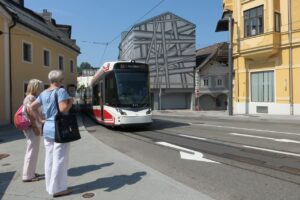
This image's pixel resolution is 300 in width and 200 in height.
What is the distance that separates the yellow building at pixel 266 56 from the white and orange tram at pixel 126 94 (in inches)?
591

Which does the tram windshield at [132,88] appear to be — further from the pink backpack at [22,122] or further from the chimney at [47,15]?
the chimney at [47,15]

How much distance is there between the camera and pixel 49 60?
94.2ft

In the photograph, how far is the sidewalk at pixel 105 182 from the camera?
5559mm

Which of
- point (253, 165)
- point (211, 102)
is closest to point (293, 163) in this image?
point (253, 165)

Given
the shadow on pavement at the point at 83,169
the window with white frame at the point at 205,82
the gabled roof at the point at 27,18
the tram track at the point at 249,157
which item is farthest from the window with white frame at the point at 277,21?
the window with white frame at the point at 205,82

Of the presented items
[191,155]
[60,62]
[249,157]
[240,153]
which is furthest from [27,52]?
[249,157]

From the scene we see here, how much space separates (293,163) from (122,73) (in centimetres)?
937

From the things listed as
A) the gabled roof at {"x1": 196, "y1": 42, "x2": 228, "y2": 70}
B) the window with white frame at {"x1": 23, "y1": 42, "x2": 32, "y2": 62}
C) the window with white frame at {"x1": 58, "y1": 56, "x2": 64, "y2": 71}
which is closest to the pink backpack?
the window with white frame at {"x1": 23, "y1": 42, "x2": 32, "y2": 62}

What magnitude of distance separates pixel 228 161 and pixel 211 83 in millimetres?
50794

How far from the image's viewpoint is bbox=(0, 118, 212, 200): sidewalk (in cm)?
556

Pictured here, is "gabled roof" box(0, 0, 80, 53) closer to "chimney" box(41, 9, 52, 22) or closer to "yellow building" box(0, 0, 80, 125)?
"yellow building" box(0, 0, 80, 125)

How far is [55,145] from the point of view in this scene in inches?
219

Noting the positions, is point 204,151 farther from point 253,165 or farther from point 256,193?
point 256,193

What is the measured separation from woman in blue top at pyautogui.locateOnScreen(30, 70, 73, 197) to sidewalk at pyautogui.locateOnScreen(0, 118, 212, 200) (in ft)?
0.65
